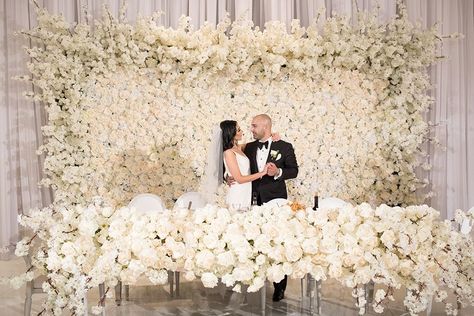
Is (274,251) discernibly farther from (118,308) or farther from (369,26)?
(369,26)

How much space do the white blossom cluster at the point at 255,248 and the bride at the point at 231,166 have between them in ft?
7.07

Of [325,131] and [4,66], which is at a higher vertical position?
[4,66]

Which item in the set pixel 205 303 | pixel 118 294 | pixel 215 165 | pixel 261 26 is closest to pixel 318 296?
pixel 205 303

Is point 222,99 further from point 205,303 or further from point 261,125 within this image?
point 205,303

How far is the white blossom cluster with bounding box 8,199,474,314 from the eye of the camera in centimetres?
266

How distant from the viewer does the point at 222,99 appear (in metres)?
6.63

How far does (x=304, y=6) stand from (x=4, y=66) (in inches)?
135

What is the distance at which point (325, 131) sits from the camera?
22.3ft

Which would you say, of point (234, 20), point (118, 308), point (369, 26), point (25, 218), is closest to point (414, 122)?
point (369, 26)

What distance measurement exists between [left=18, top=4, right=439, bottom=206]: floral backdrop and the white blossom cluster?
141 inches

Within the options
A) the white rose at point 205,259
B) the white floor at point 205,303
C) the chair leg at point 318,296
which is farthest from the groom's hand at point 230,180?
the white rose at point 205,259

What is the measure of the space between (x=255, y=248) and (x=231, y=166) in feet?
7.39

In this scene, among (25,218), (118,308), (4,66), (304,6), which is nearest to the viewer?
(25,218)

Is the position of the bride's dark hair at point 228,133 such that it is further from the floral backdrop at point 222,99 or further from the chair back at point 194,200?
the floral backdrop at point 222,99
